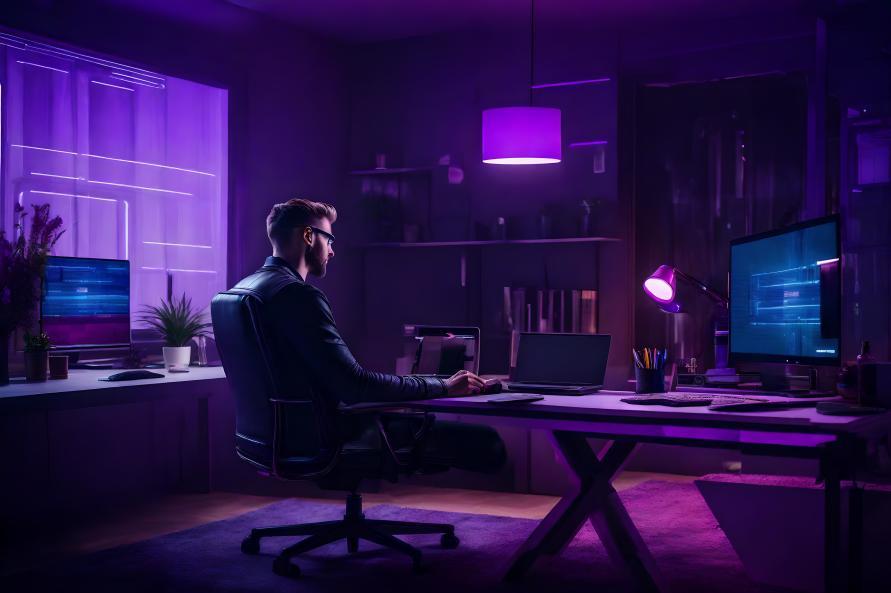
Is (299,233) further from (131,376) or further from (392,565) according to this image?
(392,565)

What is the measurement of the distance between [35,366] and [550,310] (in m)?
3.48

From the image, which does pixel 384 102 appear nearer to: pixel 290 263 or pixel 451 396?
pixel 290 263

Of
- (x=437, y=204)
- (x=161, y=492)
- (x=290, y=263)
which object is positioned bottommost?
(x=161, y=492)

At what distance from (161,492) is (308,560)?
2.00 m

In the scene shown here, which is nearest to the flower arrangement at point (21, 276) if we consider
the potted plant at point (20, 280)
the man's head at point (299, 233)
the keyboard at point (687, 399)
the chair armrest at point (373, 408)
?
the potted plant at point (20, 280)

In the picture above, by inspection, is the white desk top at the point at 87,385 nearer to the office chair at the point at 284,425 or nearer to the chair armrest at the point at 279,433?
the office chair at the point at 284,425

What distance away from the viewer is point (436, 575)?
3.92 meters

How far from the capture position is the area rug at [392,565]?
12.4 feet

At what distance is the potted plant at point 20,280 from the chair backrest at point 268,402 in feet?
3.95

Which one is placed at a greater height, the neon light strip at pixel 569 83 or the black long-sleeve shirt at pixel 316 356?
the neon light strip at pixel 569 83

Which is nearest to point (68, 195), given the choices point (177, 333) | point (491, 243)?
point (177, 333)

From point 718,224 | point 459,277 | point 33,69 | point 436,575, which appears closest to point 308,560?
point 436,575

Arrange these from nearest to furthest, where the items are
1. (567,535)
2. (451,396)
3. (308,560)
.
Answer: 1. (451,396)
2. (567,535)
3. (308,560)

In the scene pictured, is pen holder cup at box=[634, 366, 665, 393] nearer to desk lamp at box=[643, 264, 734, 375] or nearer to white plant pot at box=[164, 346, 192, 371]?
desk lamp at box=[643, 264, 734, 375]
